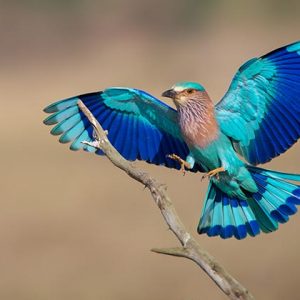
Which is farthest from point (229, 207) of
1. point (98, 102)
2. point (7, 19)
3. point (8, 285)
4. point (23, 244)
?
point (7, 19)

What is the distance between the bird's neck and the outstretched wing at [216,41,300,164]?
0.07 m

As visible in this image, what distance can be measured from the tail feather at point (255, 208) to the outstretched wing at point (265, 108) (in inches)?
5.3

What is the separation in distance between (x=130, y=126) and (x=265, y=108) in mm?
786

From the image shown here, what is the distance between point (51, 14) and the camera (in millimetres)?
19312

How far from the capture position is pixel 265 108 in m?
5.81

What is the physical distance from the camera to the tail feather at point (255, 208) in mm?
5758

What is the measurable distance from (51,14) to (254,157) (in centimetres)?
1387

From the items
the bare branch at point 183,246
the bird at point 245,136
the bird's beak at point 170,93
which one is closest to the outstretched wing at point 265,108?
the bird at point 245,136

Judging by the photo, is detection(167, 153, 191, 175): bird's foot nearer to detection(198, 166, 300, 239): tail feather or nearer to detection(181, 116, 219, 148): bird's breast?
detection(181, 116, 219, 148): bird's breast

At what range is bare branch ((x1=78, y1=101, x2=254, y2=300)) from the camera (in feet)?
14.7

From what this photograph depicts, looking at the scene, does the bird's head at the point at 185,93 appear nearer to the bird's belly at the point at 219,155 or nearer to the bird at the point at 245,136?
the bird at the point at 245,136

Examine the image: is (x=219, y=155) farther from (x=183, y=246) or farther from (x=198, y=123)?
(x=183, y=246)

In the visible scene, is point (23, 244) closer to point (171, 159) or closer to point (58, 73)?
point (171, 159)

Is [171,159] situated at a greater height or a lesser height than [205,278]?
greater
